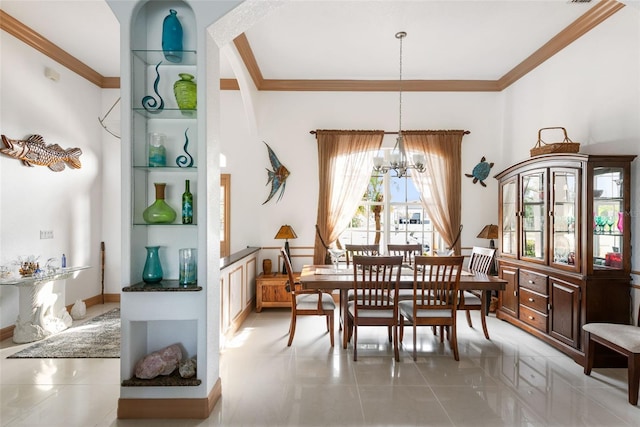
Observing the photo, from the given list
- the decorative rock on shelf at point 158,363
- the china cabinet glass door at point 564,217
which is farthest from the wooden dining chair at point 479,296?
the decorative rock on shelf at point 158,363

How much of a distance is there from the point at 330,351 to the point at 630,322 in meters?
2.64

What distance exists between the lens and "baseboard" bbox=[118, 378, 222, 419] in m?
2.24

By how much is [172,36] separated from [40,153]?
2.84 meters

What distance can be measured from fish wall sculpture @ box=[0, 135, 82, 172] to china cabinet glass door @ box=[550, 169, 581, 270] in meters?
5.54

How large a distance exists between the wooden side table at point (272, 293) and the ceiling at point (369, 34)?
9.55ft

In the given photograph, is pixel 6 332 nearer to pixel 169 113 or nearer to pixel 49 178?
pixel 49 178

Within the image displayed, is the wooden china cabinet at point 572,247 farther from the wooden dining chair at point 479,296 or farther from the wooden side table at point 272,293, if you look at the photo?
the wooden side table at point 272,293

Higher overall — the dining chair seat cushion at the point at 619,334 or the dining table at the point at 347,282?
the dining table at the point at 347,282

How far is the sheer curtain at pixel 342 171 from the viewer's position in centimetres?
521

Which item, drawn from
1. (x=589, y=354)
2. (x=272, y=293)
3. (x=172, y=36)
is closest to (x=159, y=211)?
(x=172, y=36)

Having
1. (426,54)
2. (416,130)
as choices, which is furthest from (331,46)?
(416,130)

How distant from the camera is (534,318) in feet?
12.2

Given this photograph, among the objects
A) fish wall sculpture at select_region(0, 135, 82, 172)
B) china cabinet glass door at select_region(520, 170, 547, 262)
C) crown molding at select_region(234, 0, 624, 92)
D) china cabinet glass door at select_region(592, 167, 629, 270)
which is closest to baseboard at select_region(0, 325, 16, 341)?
fish wall sculpture at select_region(0, 135, 82, 172)

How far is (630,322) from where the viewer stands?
3043mm
